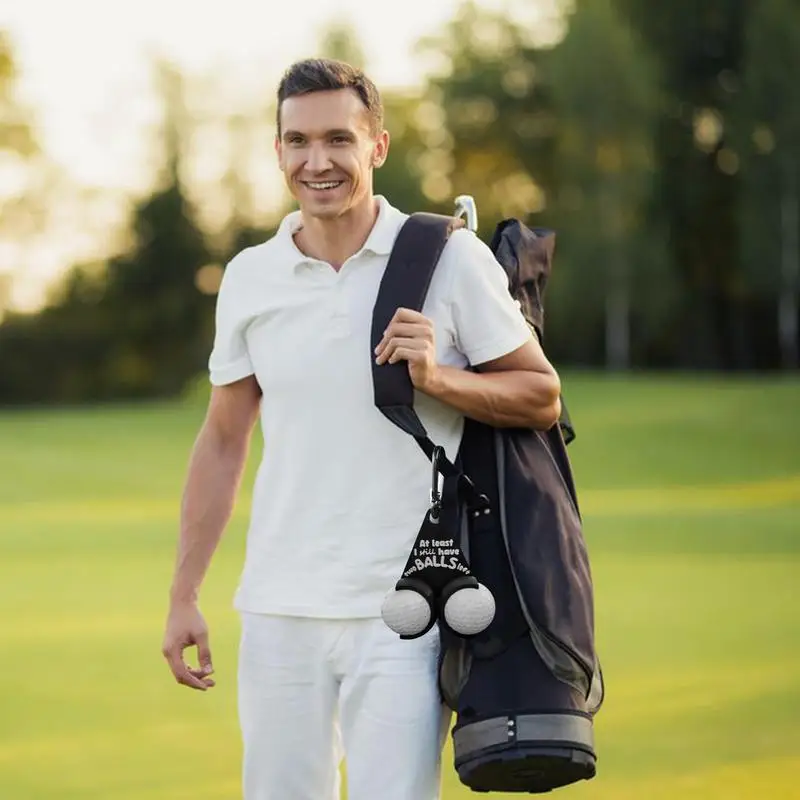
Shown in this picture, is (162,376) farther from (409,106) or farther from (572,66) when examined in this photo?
(409,106)

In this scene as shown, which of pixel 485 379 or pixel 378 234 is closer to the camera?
pixel 485 379

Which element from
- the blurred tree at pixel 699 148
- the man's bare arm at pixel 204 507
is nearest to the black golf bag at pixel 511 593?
the man's bare arm at pixel 204 507

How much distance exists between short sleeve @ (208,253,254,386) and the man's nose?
9.2 inches

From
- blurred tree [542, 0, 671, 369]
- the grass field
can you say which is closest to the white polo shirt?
the grass field

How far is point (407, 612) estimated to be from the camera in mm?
2773

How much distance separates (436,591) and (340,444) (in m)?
0.34

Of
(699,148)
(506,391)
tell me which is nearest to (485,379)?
(506,391)

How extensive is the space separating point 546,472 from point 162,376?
3253 cm

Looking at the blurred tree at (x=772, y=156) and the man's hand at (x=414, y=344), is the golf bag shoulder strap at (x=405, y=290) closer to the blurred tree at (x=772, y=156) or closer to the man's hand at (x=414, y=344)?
the man's hand at (x=414, y=344)

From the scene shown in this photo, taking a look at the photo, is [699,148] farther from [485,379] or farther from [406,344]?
[406,344]

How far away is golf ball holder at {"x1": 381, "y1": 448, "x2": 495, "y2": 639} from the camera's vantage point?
2.77m

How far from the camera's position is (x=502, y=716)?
2.77m

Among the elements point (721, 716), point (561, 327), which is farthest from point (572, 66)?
point (721, 716)

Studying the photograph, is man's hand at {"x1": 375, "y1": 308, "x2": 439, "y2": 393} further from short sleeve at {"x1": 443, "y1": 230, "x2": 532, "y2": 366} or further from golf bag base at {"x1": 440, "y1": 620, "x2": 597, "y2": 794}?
golf bag base at {"x1": 440, "y1": 620, "x2": 597, "y2": 794}
